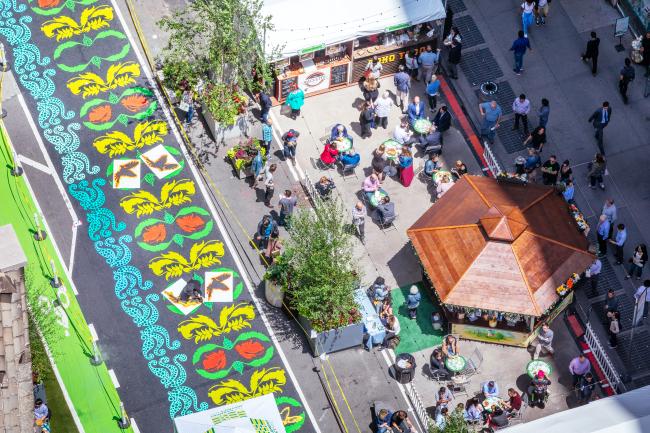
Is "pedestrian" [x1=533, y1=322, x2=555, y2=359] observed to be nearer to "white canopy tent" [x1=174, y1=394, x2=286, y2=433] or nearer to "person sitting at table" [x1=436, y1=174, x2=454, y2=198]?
"person sitting at table" [x1=436, y1=174, x2=454, y2=198]

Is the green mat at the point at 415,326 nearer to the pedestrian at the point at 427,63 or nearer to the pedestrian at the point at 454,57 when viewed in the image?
the pedestrian at the point at 427,63

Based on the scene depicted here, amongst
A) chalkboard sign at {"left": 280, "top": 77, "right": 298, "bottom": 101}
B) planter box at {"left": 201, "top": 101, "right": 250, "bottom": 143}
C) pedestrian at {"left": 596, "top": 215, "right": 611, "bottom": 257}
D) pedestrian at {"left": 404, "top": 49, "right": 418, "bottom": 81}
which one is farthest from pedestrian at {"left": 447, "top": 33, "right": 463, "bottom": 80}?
pedestrian at {"left": 596, "top": 215, "right": 611, "bottom": 257}

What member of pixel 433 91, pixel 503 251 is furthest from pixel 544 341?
pixel 433 91

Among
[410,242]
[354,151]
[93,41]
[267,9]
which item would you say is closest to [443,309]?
[410,242]

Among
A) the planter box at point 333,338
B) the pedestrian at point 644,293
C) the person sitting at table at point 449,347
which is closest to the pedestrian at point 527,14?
the pedestrian at point 644,293

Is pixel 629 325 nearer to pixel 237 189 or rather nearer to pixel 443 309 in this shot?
pixel 443 309
